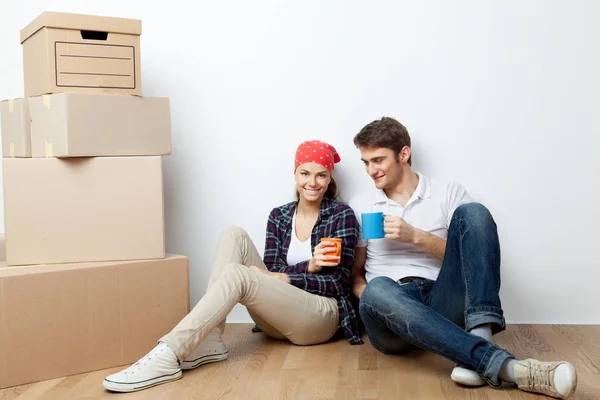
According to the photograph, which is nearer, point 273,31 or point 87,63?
point 87,63

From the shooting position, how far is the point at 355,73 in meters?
Result: 3.00

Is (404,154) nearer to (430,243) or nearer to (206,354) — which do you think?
(430,243)

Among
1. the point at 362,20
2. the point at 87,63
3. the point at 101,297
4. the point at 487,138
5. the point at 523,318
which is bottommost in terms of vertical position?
the point at 523,318

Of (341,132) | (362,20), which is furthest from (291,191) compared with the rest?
(362,20)

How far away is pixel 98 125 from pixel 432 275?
1.19 m

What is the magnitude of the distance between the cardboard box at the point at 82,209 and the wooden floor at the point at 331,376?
401mm

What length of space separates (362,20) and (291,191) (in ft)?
2.30

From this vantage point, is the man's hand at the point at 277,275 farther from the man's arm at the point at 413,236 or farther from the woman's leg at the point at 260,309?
the man's arm at the point at 413,236

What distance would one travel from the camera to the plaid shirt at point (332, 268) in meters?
2.71

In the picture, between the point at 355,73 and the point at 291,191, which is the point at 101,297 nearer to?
the point at 291,191

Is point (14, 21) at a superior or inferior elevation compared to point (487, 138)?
superior

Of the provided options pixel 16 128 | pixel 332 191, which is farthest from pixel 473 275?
pixel 16 128

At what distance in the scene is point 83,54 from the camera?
2.52 m

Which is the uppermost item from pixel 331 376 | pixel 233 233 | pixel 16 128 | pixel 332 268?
pixel 16 128
